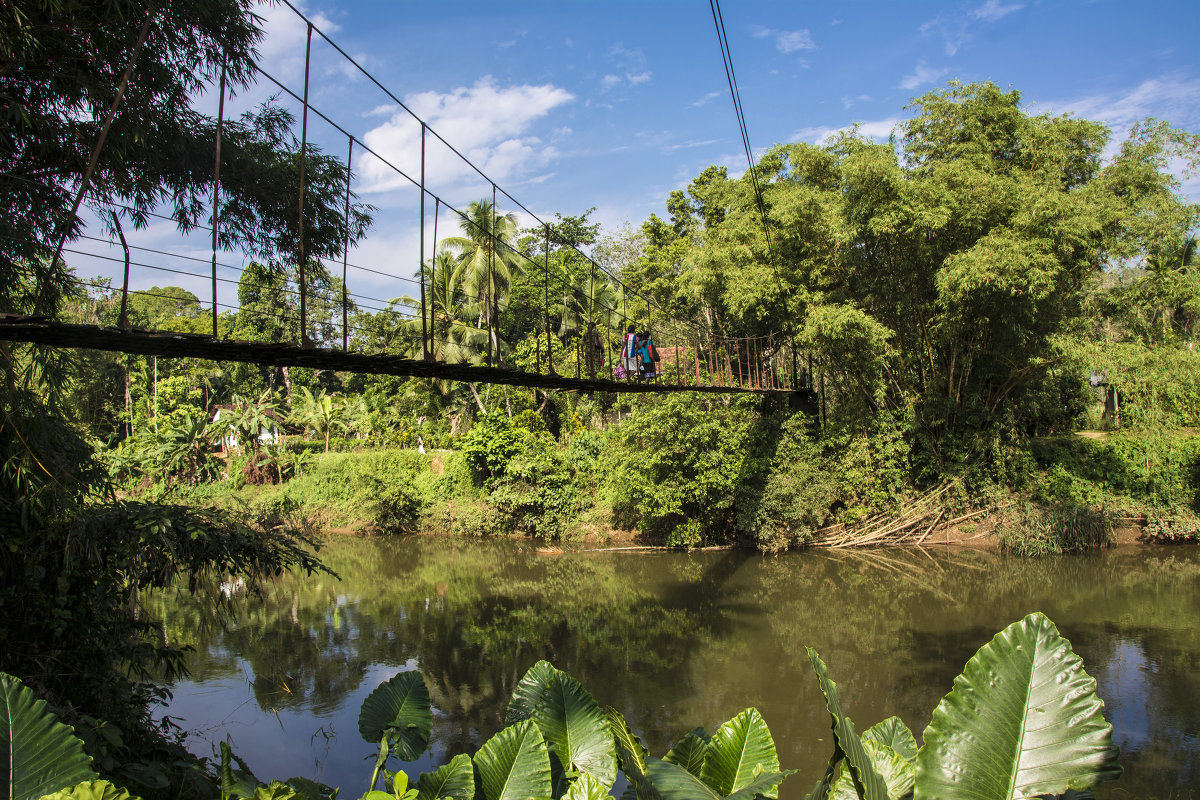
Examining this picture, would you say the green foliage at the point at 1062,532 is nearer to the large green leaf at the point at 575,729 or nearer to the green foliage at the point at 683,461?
the green foliage at the point at 683,461

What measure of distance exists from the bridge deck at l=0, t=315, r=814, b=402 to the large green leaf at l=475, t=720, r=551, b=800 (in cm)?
155

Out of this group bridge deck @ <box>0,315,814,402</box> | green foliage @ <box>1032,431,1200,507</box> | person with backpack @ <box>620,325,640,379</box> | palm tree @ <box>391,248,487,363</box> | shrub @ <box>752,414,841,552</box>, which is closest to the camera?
bridge deck @ <box>0,315,814,402</box>

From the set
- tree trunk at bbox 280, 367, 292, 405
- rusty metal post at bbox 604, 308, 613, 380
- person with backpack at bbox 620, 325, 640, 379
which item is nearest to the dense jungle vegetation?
rusty metal post at bbox 604, 308, 613, 380

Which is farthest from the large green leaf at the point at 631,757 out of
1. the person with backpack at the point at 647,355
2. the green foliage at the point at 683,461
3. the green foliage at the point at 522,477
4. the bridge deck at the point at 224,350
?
the green foliage at the point at 522,477

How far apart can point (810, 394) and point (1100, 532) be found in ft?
10.7

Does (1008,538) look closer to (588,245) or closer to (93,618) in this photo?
(93,618)

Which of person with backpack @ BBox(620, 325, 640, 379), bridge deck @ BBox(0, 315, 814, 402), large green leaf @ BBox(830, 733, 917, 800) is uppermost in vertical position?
person with backpack @ BBox(620, 325, 640, 379)

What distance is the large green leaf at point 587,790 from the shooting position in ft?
2.74

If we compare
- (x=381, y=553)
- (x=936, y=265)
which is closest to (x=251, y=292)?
(x=381, y=553)

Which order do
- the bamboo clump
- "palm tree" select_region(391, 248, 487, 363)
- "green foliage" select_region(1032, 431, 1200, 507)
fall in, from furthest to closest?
"palm tree" select_region(391, 248, 487, 363) → the bamboo clump → "green foliage" select_region(1032, 431, 1200, 507)

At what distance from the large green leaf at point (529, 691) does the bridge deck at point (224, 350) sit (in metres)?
1.47

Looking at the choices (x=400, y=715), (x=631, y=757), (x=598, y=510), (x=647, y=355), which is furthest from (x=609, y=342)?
(x=631, y=757)

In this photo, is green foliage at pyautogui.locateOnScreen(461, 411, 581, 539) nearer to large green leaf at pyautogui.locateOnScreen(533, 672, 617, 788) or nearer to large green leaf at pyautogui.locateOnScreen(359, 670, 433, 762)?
large green leaf at pyautogui.locateOnScreen(359, 670, 433, 762)

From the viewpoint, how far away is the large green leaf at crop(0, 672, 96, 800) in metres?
0.83
